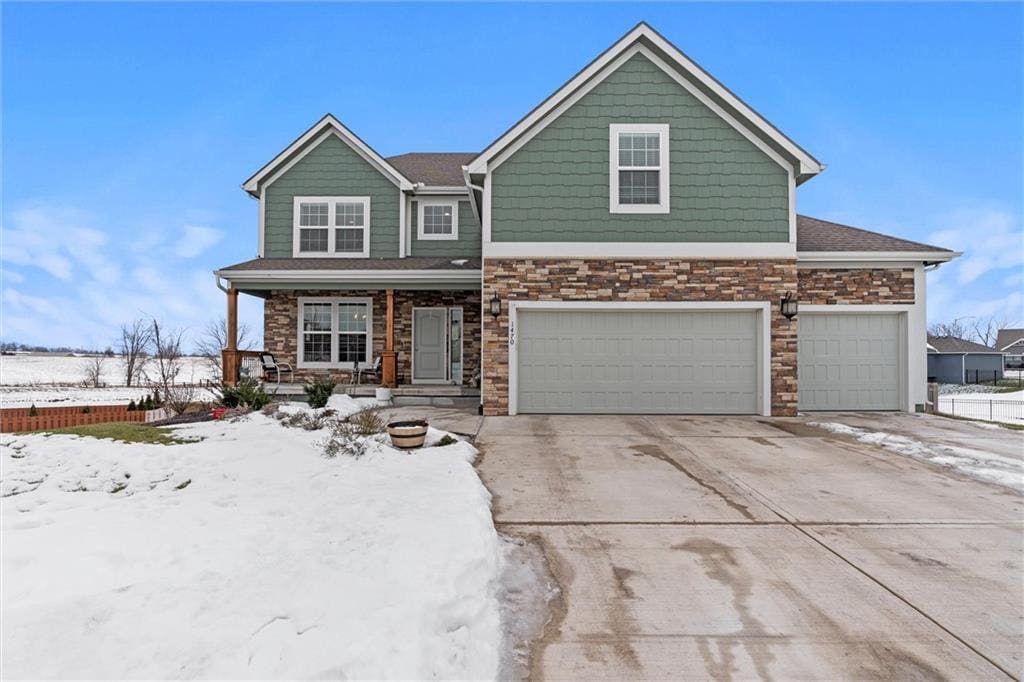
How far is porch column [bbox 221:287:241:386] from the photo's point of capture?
11.6 m

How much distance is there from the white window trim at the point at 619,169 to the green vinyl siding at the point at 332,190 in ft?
20.8

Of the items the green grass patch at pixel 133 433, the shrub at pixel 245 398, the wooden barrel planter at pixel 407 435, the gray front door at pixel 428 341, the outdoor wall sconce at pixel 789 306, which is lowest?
the green grass patch at pixel 133 433

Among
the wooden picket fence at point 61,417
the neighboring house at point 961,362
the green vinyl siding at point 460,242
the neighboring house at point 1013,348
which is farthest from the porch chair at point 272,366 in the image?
the neighboring house at point 1013,348

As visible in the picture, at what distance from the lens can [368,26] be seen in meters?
17.2

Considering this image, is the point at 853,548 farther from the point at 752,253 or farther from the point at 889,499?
the point at 752,253

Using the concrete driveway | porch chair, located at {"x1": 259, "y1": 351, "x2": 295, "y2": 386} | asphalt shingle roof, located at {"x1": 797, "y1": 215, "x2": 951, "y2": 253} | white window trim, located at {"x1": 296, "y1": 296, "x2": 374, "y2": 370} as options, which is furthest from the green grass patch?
asphalt shingle roof, located at {"x1": 797, "y1": 215, "x2": 951, "y2": 253}

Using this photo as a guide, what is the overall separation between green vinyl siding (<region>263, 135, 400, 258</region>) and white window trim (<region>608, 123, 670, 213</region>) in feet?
20.8

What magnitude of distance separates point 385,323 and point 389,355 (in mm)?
1418

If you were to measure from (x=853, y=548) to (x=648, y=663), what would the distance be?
230cm

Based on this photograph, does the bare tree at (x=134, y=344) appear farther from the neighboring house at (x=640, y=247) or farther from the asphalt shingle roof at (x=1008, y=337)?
the asphalt shingle roof at (x=1008, y=337)

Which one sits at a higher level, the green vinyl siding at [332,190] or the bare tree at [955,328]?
the green vinyl siding at [332,190]

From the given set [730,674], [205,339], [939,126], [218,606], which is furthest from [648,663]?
[939,126]

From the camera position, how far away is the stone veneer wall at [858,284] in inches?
402

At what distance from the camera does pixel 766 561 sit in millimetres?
3529
